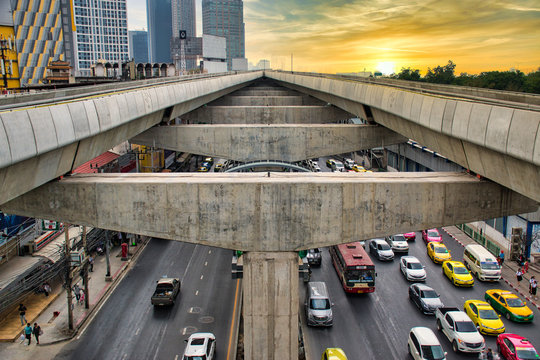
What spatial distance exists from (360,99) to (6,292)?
18.0 metres

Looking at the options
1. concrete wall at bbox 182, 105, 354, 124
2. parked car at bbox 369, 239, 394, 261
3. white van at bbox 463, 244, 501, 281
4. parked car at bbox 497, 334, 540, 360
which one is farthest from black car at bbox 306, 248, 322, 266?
parked car at bbox 497, 334, 540, 360

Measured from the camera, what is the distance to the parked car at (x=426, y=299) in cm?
2041

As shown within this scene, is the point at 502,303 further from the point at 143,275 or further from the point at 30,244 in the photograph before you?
the point at 30,244

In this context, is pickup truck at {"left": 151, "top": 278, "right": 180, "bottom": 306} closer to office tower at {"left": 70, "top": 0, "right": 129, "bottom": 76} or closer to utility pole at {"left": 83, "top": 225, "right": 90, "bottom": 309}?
utility pole at {"left": 83, "top": 225, "right": 90, "bottom": 309}

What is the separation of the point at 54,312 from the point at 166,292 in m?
4.84

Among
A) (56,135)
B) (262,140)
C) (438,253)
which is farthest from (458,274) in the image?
(56,135)

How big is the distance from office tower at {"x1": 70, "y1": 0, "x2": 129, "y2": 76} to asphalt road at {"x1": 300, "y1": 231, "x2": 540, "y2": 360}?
123 metres

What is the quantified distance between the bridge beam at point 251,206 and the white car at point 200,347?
6.18 meters

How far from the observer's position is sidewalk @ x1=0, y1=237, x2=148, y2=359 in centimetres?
1872

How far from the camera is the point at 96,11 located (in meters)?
136

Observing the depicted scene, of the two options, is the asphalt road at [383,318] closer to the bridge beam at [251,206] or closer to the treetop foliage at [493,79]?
the bridge beam at [251,206]

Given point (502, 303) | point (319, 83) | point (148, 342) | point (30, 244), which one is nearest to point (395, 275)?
point (502, 303)

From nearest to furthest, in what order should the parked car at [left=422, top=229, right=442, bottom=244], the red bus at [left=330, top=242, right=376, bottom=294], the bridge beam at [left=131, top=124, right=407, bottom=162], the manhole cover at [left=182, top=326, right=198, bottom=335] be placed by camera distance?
the manhole cover at [left=182, top=326, right=198, bottom=335] → the red bus at [left=330, top=242, right=376, bottom=294] → the bridge beam at [left=131, top=124, right=407, bottom=162] → the parked car at [left=422, top=229, right=442, bottom=244]

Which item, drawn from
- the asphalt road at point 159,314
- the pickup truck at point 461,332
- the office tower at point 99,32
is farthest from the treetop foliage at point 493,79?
the office tower at point 99,32
